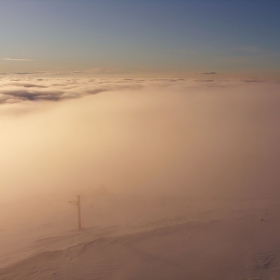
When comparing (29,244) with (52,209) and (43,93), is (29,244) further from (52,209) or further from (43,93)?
(43,93)

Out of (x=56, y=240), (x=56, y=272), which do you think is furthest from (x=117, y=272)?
(x=56, y=240)

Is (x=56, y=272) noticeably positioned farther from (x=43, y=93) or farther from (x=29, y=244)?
(x=43, y=93)

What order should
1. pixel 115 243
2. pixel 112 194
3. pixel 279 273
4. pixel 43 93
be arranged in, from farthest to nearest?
pixel 43 93, pixel 112 194, pixel 115 243, pixel 279 273

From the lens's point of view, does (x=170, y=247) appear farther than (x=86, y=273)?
Yes

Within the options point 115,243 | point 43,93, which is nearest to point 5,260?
point 115,243

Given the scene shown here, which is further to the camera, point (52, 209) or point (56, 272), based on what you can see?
point (52, 209)

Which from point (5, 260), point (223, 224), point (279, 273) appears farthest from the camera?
point (223, 224)

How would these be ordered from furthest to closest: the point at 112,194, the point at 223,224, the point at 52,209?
the point at 112,194 < the point at 52,209 < the point at 223,224

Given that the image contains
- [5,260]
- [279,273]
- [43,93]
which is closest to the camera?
[279,273]
